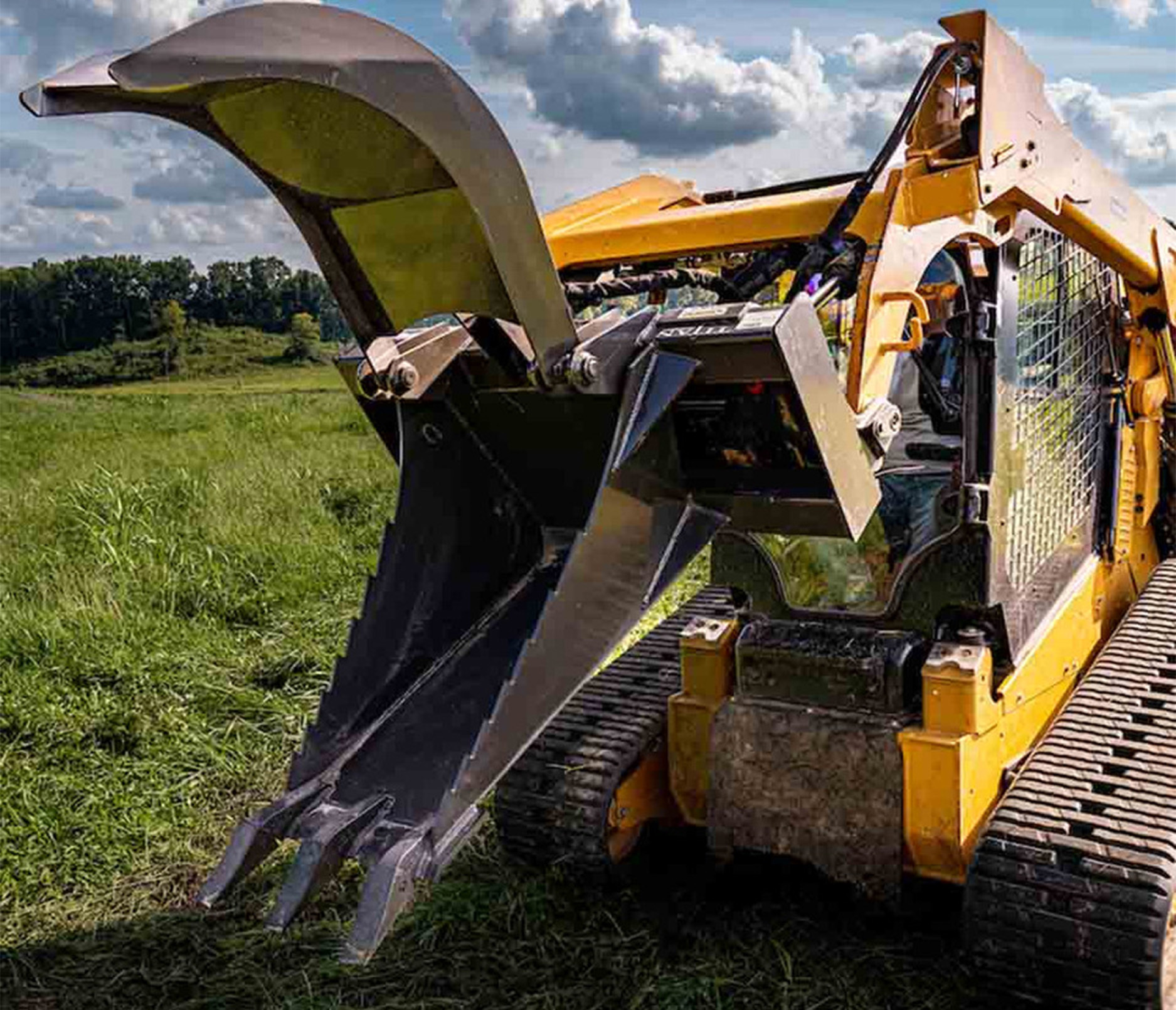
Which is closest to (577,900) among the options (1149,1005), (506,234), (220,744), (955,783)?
(955,783)

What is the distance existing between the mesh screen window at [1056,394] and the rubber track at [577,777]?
1003mm

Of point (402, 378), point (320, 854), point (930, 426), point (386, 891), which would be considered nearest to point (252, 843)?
point (320, 854)

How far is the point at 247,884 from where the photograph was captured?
423 centimetres

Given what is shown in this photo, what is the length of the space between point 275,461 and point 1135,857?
1000cm

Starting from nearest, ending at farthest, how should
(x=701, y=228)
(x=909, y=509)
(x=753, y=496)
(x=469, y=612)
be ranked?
(x=753, y=496) < (x=469, y=612) < (x=701, y=228) < (x=909, y=509)

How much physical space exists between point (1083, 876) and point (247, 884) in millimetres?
2649

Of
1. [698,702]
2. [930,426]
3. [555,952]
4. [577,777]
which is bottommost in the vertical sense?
[555,952]

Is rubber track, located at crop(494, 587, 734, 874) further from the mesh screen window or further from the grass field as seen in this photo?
the mesh screen window

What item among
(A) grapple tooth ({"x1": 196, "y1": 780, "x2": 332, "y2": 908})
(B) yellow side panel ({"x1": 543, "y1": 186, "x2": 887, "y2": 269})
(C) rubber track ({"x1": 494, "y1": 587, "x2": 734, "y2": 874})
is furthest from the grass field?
(B) yellow side panel ({"x1": 543, "y1": 186, "x2": 887, "y2": 269})

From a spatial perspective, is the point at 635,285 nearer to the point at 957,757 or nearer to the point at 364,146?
the point at 364,146

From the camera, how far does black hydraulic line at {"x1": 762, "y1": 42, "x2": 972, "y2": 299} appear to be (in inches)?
114

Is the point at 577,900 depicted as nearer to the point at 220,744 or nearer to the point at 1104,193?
the point at 220,744

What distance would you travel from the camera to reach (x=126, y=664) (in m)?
5.94

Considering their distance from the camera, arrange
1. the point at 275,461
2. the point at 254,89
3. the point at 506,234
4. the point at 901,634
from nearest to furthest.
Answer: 1. the point at 254,89
2. the point at 506,234
3. the point at 901,634
4. the point at 275,461
